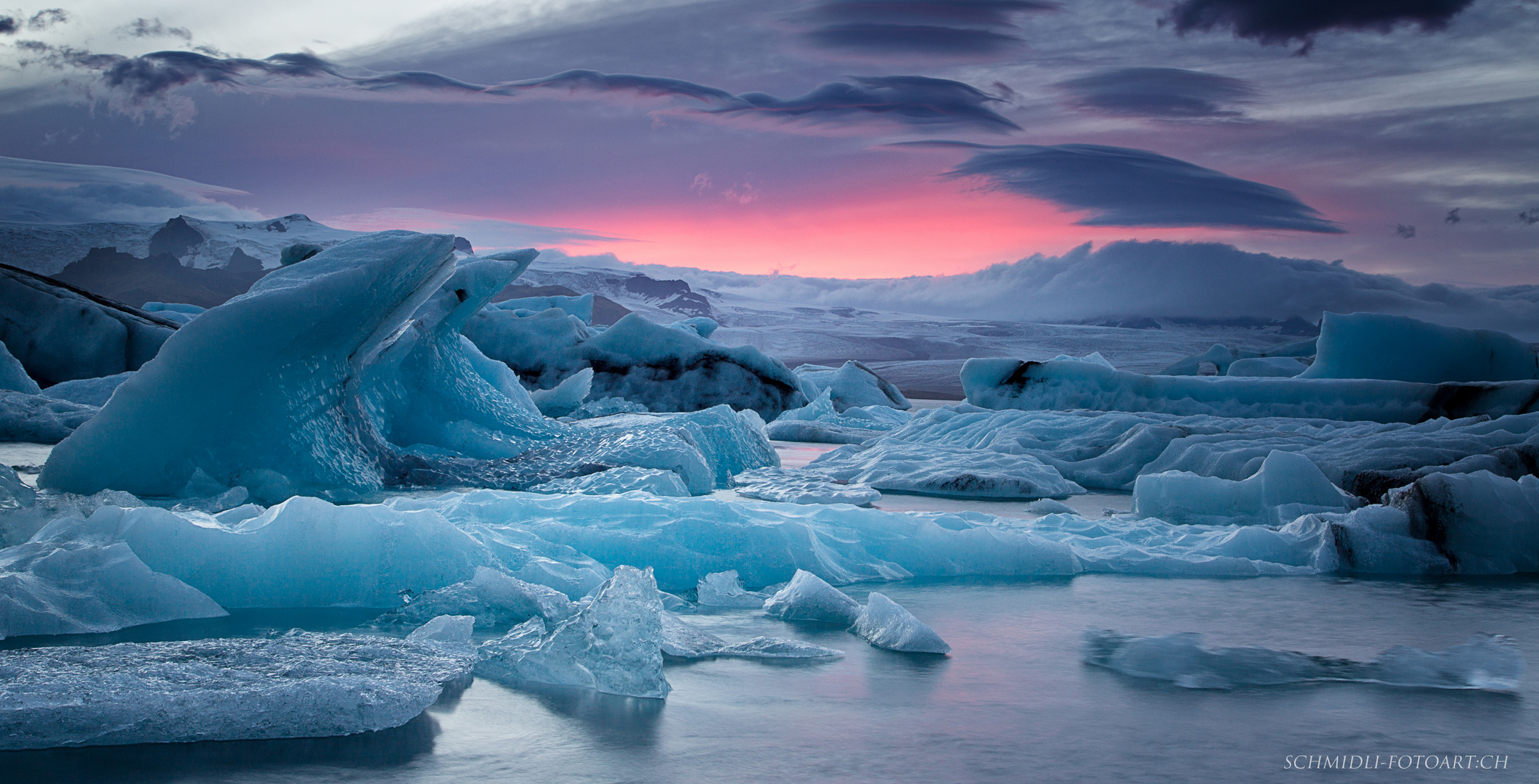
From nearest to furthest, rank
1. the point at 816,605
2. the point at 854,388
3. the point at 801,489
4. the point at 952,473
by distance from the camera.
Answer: the point at 816,605 < the point at 801,489 < the point at 952,473 < the point at 854,388

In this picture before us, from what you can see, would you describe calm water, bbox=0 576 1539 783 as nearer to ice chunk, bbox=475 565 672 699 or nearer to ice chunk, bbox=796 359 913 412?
ice chunk, bbox=475 565 672 699

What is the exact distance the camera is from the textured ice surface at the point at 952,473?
7855mm

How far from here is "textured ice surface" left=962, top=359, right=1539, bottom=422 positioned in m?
10.0

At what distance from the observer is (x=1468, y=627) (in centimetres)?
349

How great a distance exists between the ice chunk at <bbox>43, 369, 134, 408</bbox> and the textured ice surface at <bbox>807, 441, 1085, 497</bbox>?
708 centimetres

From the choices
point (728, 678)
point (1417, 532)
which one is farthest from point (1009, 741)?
point (1417, 532)

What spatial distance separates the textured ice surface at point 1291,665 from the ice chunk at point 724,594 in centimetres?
120

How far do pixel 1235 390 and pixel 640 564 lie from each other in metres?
9.74

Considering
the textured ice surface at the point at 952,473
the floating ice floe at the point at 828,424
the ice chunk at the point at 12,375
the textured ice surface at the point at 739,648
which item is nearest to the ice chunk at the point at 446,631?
the textured ice surface at the point at 739,648

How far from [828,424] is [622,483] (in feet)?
27.1

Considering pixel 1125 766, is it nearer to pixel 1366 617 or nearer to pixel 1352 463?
pixel 1366 617

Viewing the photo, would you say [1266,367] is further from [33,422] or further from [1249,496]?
[33,422]

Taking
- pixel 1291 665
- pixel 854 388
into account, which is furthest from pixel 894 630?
pixel 854 388

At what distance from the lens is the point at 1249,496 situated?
6.17 meters
